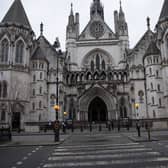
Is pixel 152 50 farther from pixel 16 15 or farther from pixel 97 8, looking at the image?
pixel 97 8

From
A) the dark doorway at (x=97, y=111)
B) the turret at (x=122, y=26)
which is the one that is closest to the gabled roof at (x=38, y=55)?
the dark doorway at (x=97, y=111)

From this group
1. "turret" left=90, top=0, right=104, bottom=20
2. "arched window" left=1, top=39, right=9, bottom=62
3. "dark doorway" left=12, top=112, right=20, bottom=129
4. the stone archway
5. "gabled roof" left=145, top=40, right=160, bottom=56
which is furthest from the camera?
"turret" left=90, top=0, right=104, bottom=20

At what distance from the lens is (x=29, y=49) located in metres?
38.6

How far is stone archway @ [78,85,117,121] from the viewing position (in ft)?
132

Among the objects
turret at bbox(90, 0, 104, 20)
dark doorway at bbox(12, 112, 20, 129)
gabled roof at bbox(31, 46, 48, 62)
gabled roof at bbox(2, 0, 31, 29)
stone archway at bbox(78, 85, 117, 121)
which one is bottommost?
dark doorway at bbox(12, 112, 20, 129)

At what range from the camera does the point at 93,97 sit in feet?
138

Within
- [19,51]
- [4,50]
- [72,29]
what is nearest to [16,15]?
[19,51]

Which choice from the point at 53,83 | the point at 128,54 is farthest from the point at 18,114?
the point at 128,54

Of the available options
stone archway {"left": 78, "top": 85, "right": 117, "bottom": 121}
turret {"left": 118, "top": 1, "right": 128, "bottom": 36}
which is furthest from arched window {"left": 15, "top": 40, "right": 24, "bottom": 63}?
turret {"left": 118, "top": 1, "right": 128, "bottom": 36}

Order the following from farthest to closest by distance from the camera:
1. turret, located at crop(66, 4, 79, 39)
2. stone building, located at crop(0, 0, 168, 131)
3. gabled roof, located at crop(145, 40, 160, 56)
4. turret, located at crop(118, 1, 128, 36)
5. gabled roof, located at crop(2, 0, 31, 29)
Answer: turret, located at crop(66, 4, 79, 39) < turret, located at crop(118, 1, 128, 36) < gabled roof, located at crop(2, 0, 31, 29) < gabled roof, located at crop(145, 40, 160, 56) < stone building, located at crop(0, 0, 168, 131)

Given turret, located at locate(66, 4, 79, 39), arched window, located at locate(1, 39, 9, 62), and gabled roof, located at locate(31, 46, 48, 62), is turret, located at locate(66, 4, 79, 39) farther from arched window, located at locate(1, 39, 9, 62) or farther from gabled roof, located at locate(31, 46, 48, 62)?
arched window, located at locate(1, 39, 9, 62)

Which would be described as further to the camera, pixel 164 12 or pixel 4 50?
pixel 164 12

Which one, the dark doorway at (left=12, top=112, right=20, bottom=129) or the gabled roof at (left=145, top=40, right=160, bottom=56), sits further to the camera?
the gabled roof at (left=145, top=40, right=160, bottom=56)

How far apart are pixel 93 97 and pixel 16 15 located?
23.8m
